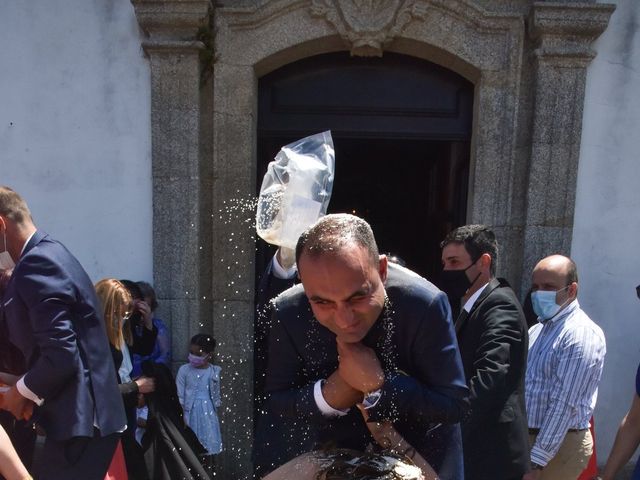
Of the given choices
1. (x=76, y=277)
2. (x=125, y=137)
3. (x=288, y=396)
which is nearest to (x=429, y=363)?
(x=288, y=396)

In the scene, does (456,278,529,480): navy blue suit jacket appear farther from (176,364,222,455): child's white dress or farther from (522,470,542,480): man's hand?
(176,364,222,455): child's white dress

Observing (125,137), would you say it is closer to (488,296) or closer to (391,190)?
(488,296)

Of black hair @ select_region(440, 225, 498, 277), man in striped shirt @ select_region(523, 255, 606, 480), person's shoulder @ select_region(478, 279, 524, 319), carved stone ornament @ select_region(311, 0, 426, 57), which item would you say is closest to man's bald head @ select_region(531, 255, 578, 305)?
man in striped shirt @ select_region(523, 255, 606, 480)

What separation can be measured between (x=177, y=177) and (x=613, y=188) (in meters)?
3.37

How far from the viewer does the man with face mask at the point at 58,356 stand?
244 cm

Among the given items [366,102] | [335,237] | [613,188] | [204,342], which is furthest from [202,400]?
[613,188]

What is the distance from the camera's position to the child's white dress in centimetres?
408

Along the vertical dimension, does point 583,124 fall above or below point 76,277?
above

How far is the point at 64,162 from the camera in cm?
452

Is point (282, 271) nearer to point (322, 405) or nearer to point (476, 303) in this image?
point (476, 303)

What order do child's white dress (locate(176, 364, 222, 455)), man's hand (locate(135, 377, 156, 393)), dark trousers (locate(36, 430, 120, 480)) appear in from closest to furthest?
dark trousers (locate(36, 430, 120, 480))
man's hand (locate(135, 377, 156, 393))
child's white dress (locate(176, 364, 222, 455))

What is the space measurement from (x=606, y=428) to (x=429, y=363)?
3.99 m

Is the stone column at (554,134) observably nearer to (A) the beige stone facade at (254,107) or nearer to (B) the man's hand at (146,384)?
(A) the beige stone facade at (254,107)

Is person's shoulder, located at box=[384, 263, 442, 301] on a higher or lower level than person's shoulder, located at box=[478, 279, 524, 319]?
higher
